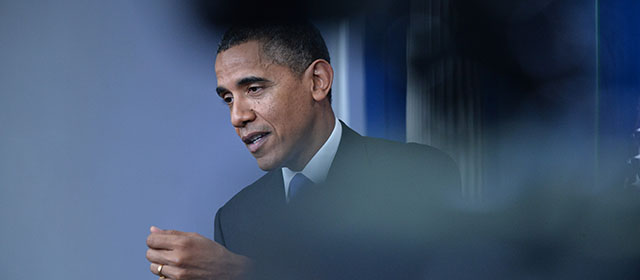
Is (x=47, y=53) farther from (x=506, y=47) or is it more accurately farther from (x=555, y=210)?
(x=555, y=210)

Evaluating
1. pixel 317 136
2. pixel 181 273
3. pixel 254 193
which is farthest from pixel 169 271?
pixel 317 136

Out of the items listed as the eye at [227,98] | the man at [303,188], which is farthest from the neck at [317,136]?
the eye at [227,98]

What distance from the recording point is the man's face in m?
0.64

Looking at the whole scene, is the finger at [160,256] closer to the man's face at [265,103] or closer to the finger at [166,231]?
the finger at [166,231]

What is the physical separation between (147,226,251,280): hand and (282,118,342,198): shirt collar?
13cm

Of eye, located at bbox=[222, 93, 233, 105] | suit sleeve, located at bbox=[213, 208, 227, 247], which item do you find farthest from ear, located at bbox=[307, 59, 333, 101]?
suit sleeve, located at bbox=[213, 208, 227, 247]

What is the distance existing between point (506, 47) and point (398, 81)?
0.15m

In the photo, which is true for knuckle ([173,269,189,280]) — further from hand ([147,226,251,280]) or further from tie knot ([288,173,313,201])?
tie knot ([288,173,313,201])

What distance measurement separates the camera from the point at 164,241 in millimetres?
656

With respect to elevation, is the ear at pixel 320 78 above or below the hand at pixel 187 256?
above

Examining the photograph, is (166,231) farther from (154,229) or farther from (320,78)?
(320,78)

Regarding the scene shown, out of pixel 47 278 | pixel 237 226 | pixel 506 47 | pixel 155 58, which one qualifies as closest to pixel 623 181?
pixel 506 47

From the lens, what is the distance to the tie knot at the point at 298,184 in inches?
28.0

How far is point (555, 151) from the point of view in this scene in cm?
70
